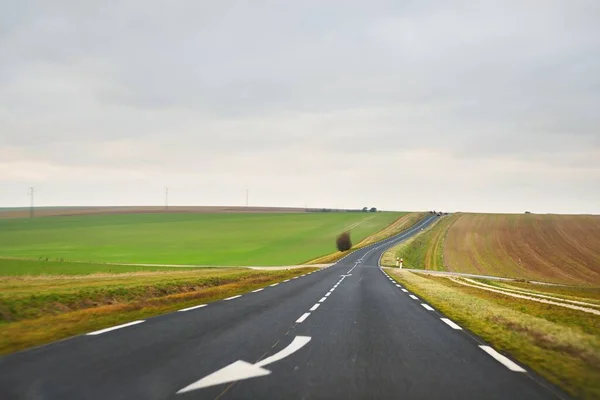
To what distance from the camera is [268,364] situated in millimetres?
6941

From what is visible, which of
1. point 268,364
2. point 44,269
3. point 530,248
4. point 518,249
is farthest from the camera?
point 530,248

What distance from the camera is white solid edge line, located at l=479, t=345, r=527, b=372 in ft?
23.3

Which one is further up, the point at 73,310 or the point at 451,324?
the point at 451,324

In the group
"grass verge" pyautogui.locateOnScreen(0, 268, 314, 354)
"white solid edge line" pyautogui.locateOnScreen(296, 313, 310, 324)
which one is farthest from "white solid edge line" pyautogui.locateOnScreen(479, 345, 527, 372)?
"grass verge" pyautogui.locateOnScreen(0, 268, 314, 354)

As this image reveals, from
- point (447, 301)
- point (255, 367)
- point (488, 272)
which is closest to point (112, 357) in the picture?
point (255, 367)

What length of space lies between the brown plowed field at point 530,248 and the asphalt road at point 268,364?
51.5 m

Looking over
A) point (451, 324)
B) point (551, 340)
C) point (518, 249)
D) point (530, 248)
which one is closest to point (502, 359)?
point (551, 340)

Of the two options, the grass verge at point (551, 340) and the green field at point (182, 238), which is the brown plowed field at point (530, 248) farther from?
the grass verge at point (551, 340)

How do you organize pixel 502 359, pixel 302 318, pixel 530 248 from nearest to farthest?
pixel 502 359 < pixel 302 318 < pixel 530 248

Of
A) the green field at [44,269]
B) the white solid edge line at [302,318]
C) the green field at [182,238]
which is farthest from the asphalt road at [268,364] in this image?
the green field at [182,238]

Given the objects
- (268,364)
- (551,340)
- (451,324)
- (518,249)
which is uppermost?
(268,364)

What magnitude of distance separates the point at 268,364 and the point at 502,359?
149 inches

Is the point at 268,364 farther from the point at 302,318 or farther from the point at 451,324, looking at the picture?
the point at 451,324

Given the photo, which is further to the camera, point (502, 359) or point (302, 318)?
point (302, 318)
